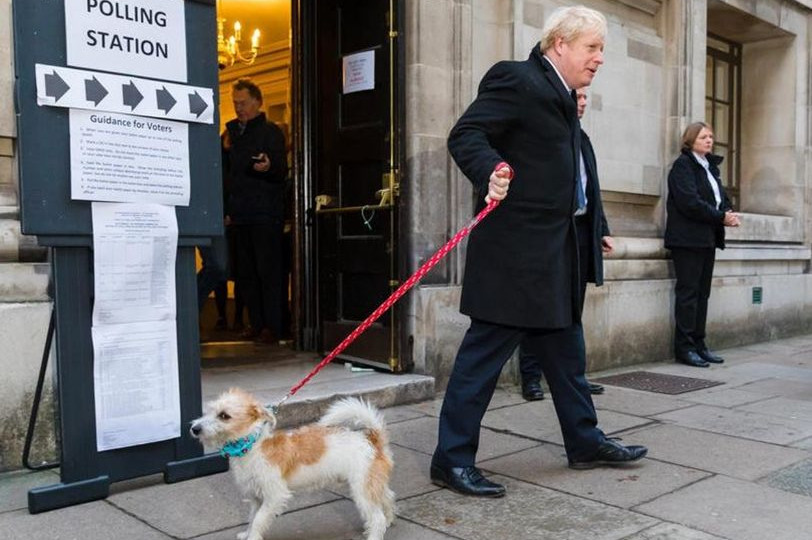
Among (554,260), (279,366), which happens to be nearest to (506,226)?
(554,260)

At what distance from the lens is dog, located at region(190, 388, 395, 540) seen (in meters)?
2.72

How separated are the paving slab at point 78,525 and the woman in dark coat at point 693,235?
5.28m

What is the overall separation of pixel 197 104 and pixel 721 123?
756 cm

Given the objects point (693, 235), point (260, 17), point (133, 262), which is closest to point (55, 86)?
point (133, 262)

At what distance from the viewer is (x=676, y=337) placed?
723cm

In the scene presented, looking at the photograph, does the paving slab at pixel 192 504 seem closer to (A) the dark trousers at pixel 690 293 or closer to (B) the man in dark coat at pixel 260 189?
(B) the man in dark coat at pixel 260 189

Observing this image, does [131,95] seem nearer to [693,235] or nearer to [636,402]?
[636,402]

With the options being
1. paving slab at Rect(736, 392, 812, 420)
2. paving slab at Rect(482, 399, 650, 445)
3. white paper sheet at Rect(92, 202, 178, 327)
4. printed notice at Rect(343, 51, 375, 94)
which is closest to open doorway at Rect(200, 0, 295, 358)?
printed notice at Rect(343, 51, 375, 94)

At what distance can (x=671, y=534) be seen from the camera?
3.04 meters

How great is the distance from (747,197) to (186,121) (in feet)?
25.8

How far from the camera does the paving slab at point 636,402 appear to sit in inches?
207

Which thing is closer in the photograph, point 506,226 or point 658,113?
point 506,226

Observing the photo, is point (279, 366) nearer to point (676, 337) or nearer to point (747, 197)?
point (676, 337)

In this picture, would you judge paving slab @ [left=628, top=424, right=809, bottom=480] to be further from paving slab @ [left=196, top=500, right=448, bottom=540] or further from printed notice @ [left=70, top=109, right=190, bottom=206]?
printed notice @ [left=70, top=109, right=190, bottom=206]
